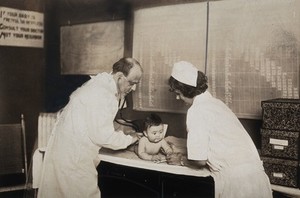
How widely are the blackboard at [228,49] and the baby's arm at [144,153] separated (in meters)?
0.48

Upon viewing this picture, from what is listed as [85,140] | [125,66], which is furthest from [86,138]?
[125,66]

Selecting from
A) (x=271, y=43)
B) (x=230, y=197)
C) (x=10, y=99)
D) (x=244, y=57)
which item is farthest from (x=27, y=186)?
(x=271, y=43)

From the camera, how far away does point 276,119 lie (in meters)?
1.68

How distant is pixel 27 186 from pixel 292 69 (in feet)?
5.91

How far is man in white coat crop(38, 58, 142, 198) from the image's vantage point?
1836mm

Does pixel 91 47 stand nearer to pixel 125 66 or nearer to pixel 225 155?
pixel 125 66

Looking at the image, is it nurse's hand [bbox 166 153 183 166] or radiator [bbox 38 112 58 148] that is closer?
nurse's hand [bbox 166 153 183 166]

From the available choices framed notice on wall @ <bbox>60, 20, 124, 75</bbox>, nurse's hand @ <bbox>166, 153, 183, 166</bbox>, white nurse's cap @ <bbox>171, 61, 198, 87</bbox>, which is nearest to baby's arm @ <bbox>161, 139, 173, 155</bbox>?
nurse's hand @ <bbox>166, 153, 183, 166</bbox>

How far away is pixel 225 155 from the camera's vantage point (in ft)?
5.20

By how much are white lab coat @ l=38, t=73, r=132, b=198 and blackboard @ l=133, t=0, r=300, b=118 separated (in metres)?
0.55

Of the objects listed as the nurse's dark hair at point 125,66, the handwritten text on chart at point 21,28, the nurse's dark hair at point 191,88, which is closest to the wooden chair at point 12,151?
the handwritten text on chart at point 21,28

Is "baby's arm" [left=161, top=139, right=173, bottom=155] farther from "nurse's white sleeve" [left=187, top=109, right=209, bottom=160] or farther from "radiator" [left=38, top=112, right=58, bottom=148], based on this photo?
"radiator" [left=38, top=112, right=58, bottom=148]

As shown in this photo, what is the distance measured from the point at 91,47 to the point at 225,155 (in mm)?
1454

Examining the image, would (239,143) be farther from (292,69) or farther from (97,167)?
(97,167)
